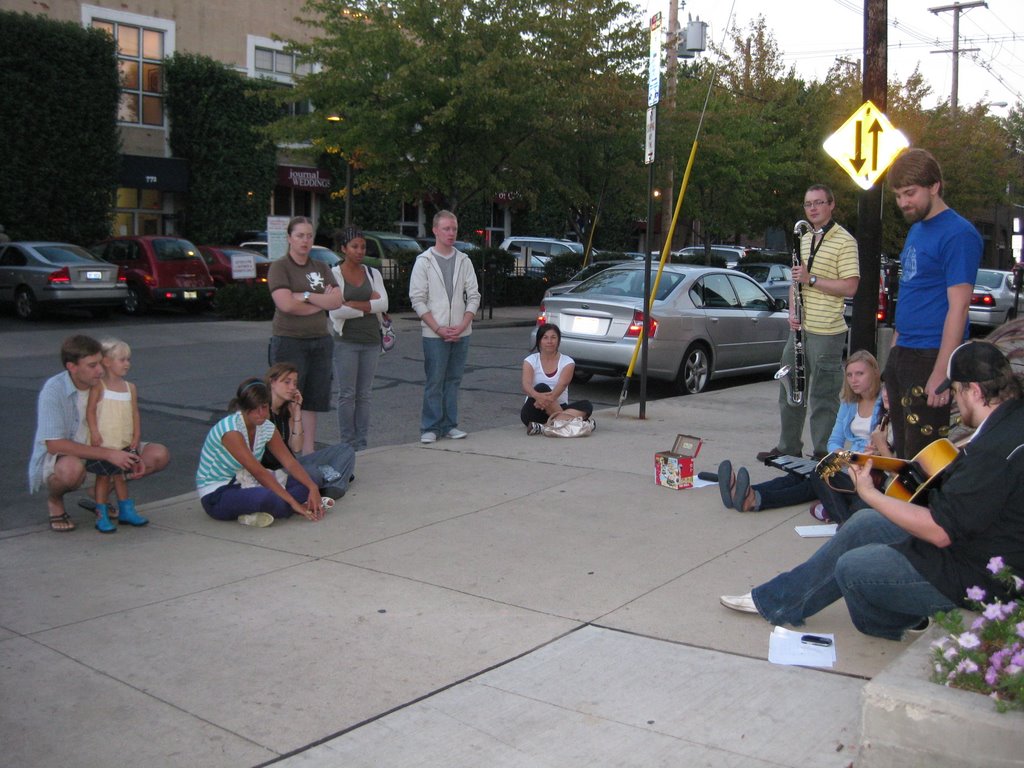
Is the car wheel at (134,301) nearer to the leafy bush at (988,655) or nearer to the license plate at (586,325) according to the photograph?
the license plate at (586,325)

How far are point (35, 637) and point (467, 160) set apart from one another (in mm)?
18925

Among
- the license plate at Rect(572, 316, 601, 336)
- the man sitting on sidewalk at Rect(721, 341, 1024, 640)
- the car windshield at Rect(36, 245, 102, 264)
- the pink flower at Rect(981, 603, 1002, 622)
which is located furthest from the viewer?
the car windshield at Rect(36, 245, 102, 264)

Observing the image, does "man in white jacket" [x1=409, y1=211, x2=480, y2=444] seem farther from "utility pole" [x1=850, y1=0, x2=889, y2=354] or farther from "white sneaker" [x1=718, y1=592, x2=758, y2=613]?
"white sneaker" [x1=718, y1=592, x2=758, y2=613]

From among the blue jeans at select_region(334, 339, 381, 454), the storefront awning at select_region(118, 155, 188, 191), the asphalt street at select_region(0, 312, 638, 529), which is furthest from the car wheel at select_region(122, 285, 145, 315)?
the blue jeans at select_region(334, 339, 381, 454)

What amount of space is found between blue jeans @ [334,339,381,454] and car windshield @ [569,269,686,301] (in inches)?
186

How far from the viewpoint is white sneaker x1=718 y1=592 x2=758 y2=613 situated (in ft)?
15.4

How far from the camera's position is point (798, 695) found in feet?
12.8

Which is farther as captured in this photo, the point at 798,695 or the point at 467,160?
the point at 467,160

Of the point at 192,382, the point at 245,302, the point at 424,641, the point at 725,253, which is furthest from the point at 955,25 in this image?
the point at 424,641

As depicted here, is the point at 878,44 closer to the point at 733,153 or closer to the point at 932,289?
the point at 932,289

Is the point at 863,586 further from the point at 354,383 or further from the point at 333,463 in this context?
the point at 354,383

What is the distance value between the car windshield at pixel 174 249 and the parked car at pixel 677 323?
42.5ft

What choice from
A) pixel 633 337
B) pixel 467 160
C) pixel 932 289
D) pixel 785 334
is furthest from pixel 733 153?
pixel 932 289

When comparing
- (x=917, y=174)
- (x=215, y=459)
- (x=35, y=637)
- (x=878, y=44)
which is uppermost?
(x=878, y=44)
